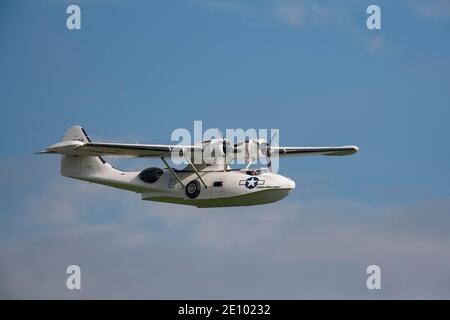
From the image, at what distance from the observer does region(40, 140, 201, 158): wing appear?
173 ft

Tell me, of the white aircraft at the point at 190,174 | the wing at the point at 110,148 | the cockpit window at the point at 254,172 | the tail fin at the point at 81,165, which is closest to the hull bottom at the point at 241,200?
the white aircraft at the point at 190,174

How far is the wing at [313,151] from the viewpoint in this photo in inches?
2297

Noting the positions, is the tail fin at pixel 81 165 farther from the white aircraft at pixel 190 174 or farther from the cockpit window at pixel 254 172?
the cockpit window at pixel 254 172

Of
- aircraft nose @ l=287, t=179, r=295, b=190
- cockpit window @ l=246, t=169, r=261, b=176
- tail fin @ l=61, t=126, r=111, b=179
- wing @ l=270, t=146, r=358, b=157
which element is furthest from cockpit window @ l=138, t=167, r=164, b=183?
aircraft nose @ l=287, t=179, r=295, b=190

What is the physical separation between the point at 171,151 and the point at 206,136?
82.6 inches

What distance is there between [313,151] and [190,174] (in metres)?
7.63

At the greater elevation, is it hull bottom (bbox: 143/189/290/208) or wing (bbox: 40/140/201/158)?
wing (bbox: 40/140/201/158)

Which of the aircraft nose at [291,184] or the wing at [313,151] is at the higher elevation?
the wing at [313,151]

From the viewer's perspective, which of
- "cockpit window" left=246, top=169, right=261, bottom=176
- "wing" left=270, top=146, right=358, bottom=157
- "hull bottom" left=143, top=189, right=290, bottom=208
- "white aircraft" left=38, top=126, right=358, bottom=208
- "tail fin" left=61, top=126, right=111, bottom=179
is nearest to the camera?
"hull bottom" left=143, top=189, right=290, bottom=208

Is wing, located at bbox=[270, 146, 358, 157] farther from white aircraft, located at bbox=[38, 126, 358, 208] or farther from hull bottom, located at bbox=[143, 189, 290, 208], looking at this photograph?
hull bottom, located at bbox=[143, 189, 290, 208]

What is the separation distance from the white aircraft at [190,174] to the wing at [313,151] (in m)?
0.06

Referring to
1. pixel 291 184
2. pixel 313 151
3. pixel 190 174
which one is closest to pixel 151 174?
pixel 190 174
